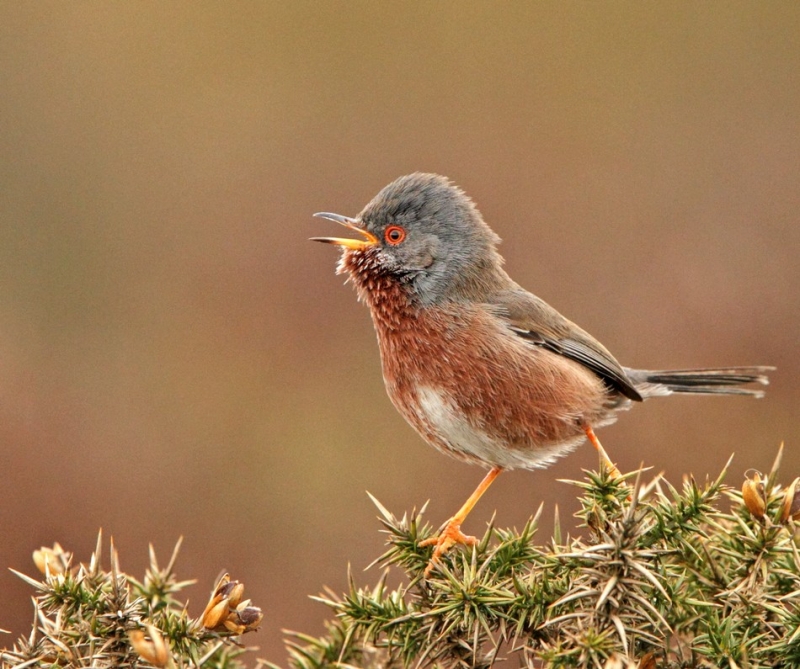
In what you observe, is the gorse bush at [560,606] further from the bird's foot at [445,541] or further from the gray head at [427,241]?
the gray head at [427,241]

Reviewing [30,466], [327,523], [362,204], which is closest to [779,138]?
[362,204]

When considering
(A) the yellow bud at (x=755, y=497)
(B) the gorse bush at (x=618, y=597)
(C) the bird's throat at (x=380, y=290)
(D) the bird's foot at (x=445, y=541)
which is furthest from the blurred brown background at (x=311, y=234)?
(A) the yellow bud at (x=755, y=497)

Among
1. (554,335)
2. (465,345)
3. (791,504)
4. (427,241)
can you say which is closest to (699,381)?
(554,335)

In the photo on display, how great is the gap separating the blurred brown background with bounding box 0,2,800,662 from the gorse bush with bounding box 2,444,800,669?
305 cm

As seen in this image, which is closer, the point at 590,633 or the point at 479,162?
the point at 590,633

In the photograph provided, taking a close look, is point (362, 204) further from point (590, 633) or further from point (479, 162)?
point (590, 633)

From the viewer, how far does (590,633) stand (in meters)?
2.41

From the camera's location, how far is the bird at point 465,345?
13.8 feet

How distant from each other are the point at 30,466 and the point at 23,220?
203cm

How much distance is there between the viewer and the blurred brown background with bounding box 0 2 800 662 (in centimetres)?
624

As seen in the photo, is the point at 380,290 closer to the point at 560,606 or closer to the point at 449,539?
the point at 449,539

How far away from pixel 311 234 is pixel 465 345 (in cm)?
334

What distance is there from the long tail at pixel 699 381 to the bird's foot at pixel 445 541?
1.71 meters

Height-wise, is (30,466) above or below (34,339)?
below
